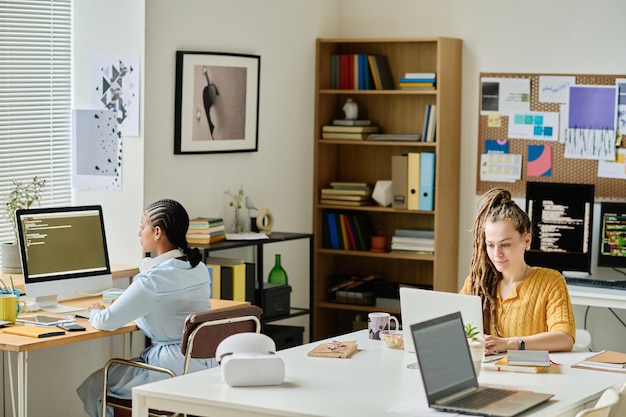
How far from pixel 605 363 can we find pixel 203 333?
1.39m

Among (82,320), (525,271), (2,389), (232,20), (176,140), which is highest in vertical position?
(232,20)

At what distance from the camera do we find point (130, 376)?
159 inches

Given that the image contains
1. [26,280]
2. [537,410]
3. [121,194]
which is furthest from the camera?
[121,194]

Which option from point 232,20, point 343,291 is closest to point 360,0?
point 232,20

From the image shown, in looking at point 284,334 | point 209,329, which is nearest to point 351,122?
point 284,334

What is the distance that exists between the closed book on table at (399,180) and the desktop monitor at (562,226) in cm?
75

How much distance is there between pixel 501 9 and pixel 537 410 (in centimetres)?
370

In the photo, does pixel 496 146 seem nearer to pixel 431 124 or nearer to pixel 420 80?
pixel 431 124

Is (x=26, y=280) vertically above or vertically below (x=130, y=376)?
above

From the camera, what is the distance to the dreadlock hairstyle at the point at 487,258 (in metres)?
3.77

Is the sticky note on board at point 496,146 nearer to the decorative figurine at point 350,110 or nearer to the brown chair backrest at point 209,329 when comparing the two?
the decorative figurine at point 350,110

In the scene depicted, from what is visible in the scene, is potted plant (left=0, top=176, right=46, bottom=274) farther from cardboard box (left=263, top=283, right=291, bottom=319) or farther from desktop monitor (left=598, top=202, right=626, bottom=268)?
desktop monitor (left=598, top=202, right=626, bottom=268)

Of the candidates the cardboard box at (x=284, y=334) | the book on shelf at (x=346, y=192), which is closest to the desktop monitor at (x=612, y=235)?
the book on shelf at (x=346, y=192)

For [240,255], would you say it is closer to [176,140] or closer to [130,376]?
[176,140]
